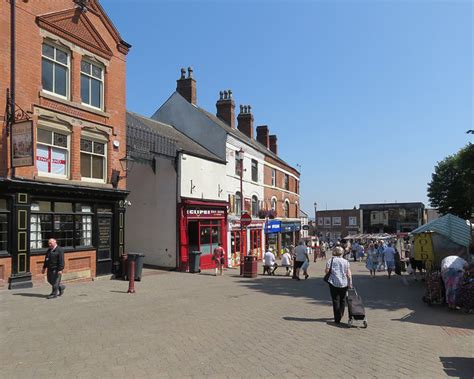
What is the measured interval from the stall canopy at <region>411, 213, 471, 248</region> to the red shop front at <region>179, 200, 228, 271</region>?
10.9m

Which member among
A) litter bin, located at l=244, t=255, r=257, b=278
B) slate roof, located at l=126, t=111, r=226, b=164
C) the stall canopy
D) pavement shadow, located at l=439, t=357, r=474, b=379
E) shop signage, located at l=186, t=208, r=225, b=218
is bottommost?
litter bin, located at l=244, t=255, r=257, b=278

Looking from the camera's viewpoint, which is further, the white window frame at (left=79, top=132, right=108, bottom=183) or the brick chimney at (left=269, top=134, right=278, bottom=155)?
the brick chimney at (left=269, top=134, right=278, bottom=155)

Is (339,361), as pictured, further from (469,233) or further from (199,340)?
(469,233)

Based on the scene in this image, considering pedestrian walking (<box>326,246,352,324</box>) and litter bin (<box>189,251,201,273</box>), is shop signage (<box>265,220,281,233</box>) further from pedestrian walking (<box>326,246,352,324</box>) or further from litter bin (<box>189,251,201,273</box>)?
pedestrian walking (<box>326,246,352,324</box>)

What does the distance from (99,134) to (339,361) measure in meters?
13.0

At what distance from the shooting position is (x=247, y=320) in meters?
A: 9.34

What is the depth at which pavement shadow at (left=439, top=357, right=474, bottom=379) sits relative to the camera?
598 centimetres

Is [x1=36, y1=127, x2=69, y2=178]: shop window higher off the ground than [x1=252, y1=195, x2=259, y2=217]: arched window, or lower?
higher

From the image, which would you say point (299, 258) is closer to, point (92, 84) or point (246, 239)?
point (92, 84)

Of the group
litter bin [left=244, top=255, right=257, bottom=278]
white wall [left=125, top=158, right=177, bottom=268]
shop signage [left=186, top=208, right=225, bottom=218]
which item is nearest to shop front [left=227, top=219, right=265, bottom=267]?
shop signage [left=186, top=208, right=225, bottom=218]

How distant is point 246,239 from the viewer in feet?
101

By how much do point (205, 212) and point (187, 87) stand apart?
10233 millimetres

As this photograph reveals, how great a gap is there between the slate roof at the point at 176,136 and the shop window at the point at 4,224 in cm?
835

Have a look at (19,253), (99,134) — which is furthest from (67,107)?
(19,253)
